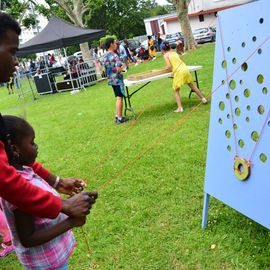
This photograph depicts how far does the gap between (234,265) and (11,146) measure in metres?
1.85

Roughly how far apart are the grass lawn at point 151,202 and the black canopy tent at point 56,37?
6.33m

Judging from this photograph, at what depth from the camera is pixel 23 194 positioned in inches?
56.4

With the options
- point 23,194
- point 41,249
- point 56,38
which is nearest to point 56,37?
point 56,38

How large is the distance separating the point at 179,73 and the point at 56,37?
7.38m

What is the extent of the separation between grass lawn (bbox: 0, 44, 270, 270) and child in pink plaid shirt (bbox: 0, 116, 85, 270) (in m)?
0.40

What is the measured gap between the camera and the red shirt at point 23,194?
141cm

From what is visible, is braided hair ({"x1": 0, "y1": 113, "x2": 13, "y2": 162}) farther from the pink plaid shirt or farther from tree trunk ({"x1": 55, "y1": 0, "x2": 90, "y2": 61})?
tree trunk ({"x1": 55, "y1": 0, "x2": 90, "y2": 61})

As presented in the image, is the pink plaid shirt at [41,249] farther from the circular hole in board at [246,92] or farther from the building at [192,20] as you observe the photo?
the building at [192,20]

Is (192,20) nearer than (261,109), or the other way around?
(261,109)

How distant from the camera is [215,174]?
284 centimetres

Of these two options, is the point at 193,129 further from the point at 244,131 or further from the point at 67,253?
the point at 67,253

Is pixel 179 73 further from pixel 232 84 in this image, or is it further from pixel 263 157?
pixel 263 157

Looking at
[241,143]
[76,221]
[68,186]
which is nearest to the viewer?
[76,221]

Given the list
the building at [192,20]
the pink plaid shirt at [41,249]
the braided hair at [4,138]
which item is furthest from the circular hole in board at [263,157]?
the building at [192,20]
